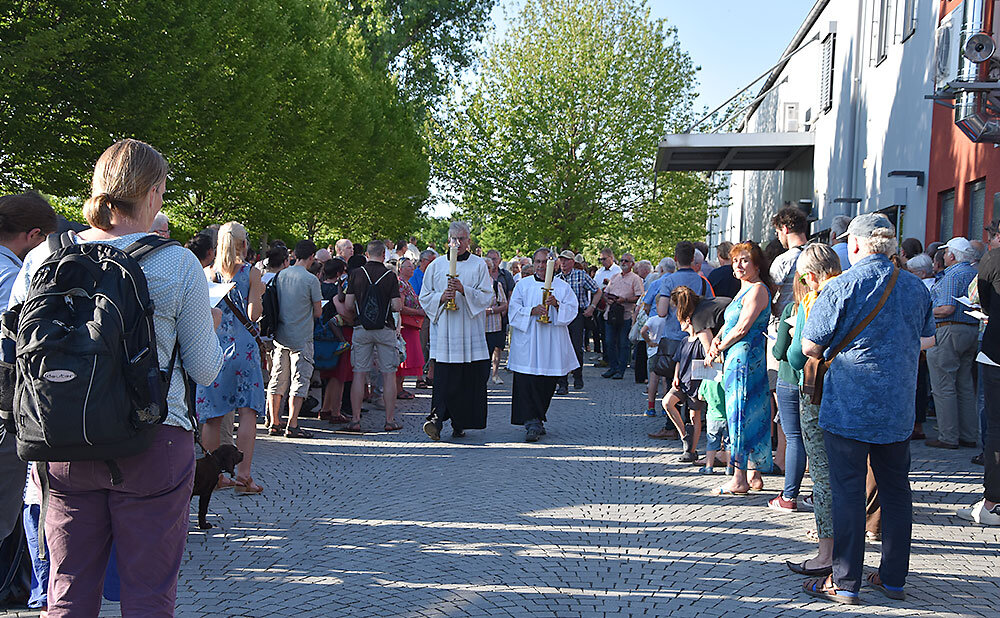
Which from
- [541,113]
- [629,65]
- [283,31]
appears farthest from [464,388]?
[629,65]

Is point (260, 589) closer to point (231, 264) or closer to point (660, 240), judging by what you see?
point (231, 264)

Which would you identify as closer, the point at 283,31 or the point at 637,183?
the point at 283,31

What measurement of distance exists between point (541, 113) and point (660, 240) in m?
6.51

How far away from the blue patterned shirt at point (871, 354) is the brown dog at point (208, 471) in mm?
3595

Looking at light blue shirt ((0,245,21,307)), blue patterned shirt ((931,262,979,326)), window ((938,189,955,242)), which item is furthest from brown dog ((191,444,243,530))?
window ((938,189,955,242))

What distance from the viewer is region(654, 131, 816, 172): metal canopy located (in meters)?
21.6

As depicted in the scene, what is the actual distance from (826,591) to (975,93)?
8.60 metres

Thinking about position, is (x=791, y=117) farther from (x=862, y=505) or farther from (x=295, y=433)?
(x=862, y=505)

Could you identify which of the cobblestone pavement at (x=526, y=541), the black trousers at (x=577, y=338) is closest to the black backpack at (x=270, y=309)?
the cobblestone pavement at (x=526, y=541)

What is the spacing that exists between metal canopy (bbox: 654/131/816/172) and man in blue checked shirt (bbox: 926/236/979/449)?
11781 millimetres

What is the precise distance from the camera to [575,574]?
5613mm

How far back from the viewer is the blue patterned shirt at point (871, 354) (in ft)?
16.4

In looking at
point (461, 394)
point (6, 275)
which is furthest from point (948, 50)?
point (6, 275)

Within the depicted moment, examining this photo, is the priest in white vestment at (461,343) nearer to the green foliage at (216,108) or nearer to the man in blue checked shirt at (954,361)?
the man in blue checked shirt at (954,361)
